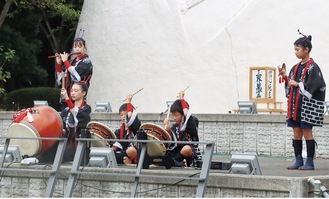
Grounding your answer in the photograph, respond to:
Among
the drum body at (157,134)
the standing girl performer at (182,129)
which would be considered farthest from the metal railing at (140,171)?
the standing girl performer at (182,129)

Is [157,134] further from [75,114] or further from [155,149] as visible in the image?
[75,114]

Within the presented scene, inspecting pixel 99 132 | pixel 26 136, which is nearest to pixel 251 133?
pixel 99 132

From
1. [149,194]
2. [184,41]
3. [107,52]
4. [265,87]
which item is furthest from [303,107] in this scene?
[107,52]

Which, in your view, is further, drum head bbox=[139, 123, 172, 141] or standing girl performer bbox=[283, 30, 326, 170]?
drum head bbox=[139, 123, 172, 141]

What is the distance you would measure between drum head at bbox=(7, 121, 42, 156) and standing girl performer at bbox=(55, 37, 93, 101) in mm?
1249

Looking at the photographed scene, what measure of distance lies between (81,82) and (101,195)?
2.21 m

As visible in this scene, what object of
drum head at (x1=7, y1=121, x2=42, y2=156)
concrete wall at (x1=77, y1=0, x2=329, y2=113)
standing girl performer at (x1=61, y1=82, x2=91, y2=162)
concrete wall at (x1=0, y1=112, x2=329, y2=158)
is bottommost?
drum head at (x1=7, y1=121, x2=42, y2=156)

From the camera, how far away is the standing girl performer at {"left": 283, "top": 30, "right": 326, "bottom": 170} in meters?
9.77

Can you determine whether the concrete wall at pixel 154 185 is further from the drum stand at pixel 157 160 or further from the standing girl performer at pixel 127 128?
the standing girl performer at pixel 127 128

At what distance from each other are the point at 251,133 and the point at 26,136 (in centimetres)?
515

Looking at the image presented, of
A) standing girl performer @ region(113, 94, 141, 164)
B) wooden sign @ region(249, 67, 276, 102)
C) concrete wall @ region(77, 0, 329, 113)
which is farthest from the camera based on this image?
concrete wall @ region(77, 0, 329, 113)

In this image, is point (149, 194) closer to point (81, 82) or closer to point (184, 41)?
point (81, 82)

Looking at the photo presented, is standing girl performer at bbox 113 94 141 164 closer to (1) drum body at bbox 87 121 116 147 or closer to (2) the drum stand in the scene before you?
(1) drum body at bbox 87 121 116 147

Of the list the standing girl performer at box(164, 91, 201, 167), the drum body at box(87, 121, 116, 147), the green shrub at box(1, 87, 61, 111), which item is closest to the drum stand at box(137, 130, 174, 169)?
the standing girl performer at box(164, 91, 201, 167)
